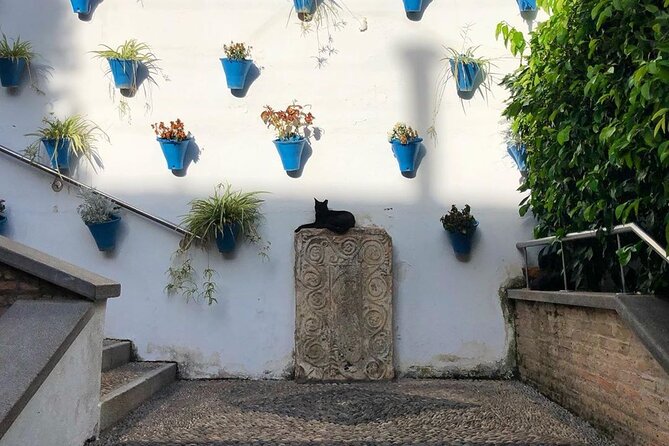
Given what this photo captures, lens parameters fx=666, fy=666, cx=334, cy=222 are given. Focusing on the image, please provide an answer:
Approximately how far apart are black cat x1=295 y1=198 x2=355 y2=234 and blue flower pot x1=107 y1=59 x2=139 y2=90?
1690 millimetres

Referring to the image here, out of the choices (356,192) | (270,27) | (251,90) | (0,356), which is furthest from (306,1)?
(0,356)

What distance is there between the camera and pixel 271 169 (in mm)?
5047

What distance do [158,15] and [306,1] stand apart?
116cm

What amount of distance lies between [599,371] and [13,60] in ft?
14.8

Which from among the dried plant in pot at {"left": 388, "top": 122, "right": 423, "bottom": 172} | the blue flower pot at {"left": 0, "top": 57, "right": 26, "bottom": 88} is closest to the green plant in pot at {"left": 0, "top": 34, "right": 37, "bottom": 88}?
the blue flower pot at {"left": 0, "top": 57, "right": 26, "bottom": 88}

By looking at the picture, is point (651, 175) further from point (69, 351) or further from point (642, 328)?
point (69, 351)

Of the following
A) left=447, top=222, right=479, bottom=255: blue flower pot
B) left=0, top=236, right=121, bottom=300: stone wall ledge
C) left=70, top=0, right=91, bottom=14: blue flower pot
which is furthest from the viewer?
left=70, top=0, right=91, bottom=14: blue flower pot

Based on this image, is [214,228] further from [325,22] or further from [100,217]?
[325,22]

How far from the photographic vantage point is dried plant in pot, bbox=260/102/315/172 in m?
4.93

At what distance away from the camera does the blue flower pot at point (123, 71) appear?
16.4 ft

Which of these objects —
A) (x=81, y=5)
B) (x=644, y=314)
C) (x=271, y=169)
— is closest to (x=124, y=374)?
(x=271, y=169)

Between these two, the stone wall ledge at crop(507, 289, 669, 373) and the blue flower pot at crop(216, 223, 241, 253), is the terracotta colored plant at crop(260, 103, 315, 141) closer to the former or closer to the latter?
the blue flower pot at crop(216, 223, 241, 253)

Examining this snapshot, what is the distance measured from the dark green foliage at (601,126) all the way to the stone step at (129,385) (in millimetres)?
2616

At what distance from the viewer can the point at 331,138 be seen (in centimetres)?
508
